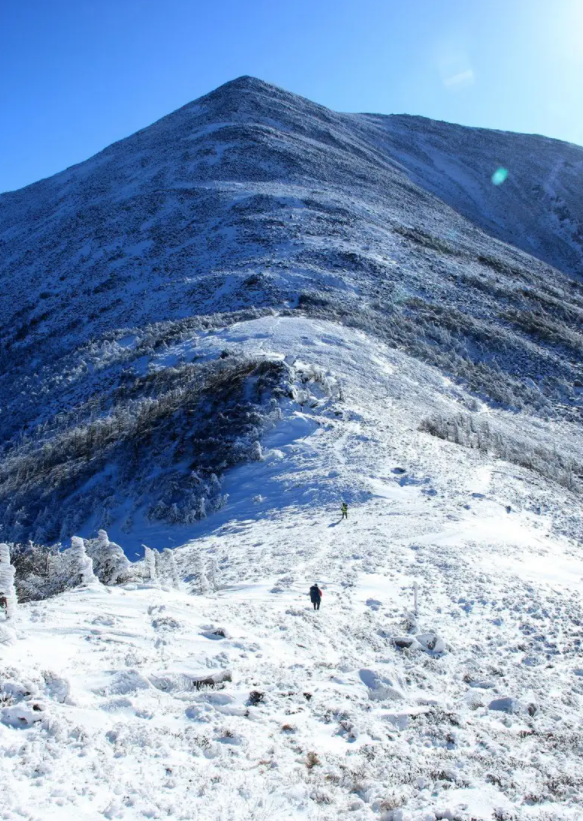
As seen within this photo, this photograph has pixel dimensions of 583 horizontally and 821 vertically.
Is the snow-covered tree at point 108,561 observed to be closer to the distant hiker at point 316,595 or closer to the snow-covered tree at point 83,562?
the snow-covered tree at point 83,562

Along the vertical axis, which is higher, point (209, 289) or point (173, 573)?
point (209, 289)

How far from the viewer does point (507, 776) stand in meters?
6.84

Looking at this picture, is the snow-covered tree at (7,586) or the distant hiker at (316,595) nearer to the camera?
the snow-covered tree at (7,586)

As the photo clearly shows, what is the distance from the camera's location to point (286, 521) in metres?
18.2

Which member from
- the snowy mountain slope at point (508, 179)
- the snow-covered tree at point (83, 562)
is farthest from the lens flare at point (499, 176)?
the snow-covered tree at point (83, 562)

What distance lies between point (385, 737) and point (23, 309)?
54.4 meters

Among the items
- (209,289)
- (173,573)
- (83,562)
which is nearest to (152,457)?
(173,573)

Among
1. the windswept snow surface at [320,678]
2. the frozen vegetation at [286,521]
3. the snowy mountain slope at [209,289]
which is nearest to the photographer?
the windswept snow surface at [320,678]

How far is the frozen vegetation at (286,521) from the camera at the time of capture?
6.47m

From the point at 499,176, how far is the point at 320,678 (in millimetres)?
118433

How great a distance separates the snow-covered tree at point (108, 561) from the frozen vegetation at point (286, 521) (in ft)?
0.26

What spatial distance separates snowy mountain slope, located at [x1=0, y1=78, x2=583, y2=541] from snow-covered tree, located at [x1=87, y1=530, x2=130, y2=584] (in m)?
5.73

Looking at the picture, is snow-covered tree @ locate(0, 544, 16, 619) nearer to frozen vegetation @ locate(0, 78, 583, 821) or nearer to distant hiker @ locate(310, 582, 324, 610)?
frozen vegetation @ locate(0, 78, 583, 821)

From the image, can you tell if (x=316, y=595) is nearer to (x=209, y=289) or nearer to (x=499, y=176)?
(x=209, y=289)
